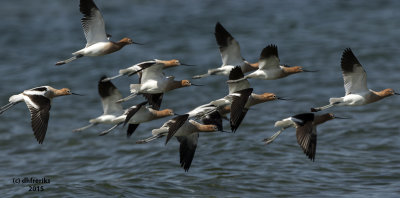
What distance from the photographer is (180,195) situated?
2177 centimetres

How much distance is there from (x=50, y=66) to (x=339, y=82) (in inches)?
572

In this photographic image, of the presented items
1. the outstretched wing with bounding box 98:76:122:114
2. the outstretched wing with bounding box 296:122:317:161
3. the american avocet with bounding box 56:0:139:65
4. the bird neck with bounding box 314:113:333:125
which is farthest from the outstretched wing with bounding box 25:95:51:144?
the bird neck with bounding box 314:113:333:125

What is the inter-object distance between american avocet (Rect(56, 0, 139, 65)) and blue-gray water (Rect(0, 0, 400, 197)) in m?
5.54

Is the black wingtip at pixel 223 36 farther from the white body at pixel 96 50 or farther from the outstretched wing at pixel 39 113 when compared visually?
the outstretched wing at pixel 39 113

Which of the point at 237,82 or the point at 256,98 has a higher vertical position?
the point at 237,82

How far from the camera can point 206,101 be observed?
32.4m

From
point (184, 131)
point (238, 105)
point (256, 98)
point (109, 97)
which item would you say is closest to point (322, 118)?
point (256, 98)

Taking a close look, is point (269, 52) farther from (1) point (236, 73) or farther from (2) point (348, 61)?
(2) point (348, 61)

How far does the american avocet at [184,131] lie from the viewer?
54.0 feet

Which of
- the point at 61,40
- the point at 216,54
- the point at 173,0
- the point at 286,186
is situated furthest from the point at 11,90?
the point at 286,186

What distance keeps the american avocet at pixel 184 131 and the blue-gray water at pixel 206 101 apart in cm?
327

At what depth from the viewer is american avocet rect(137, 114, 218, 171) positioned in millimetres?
16469

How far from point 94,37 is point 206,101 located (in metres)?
14.6

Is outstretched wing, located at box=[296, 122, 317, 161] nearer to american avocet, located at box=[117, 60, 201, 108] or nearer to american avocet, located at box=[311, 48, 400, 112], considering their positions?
american avocet, located at box=[311, 48, 400, 112]
